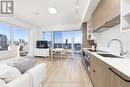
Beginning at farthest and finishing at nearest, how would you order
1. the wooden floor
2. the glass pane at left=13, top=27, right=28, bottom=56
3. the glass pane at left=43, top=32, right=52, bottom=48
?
1. the glass pane at left=43, top=32, right=52, bottom=48
2. the glass pane at left=13, top=27, right=28, bottom=56
3. the wooden floor

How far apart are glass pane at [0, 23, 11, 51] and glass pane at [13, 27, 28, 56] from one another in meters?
0.68

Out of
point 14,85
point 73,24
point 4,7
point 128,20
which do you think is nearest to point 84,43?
point 73,24

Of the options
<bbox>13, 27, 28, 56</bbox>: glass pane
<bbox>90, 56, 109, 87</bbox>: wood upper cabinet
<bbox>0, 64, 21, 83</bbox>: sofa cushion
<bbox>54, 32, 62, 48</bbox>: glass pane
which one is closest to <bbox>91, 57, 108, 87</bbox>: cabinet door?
<bbox>90, 56, 109, 87</bbox>: wood upper cabinet

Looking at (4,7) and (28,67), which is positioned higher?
(4,7)

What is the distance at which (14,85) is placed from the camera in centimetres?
148

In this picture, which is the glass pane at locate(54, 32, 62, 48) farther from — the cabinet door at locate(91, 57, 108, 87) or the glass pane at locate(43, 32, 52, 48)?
the cabinet door at locate(91, 57, 108, 87)

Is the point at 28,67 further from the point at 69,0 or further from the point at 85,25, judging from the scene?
the point at 85,25

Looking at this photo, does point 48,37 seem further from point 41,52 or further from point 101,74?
point 101,74

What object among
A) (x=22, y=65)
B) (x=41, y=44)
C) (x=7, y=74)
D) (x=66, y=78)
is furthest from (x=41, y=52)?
(x=7, y=74)

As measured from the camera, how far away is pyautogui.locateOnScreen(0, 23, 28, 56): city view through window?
21.1 feet

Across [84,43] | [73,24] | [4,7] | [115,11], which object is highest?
[73,24]

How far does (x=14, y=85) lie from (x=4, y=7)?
2.35m

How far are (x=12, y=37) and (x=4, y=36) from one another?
82 centimetres

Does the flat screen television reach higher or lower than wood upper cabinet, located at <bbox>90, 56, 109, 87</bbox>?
higher
